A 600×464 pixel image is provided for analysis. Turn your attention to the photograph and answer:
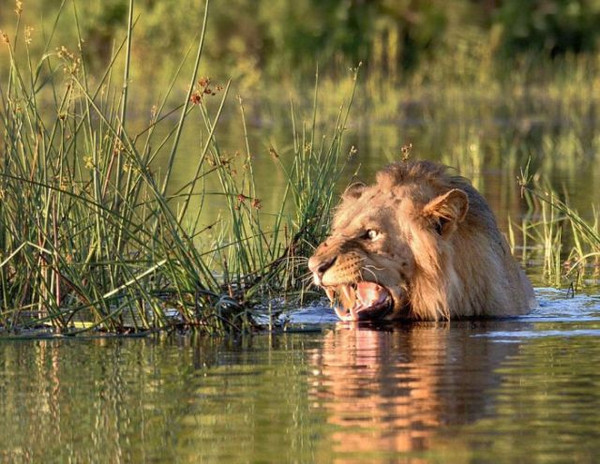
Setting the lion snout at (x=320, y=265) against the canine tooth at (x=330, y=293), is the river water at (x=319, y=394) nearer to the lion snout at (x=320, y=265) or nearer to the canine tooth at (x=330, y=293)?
the canine tooth at (x=330, y=293)

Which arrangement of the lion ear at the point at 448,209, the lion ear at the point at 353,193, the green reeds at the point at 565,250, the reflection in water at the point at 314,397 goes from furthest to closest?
the green reeds at the point at 565,250
the lion ear at the point at 353,193
the lion ear at the point at 448,209
the reflection in water at the point at 314,397

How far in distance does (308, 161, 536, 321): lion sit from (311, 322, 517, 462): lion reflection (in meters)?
0.17

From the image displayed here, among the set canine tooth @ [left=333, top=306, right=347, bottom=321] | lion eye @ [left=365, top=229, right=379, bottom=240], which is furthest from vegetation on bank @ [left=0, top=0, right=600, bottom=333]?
lion eye @ [left=365, top=229, right=379, bottom=240]

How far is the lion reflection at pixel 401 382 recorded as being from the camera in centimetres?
552

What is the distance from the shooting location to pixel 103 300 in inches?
302

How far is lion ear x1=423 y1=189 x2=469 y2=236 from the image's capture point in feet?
26.3

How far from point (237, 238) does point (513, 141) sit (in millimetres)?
11889

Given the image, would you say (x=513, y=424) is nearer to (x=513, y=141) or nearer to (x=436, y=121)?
(x=513, y=141)

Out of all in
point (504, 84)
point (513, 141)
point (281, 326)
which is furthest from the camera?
point (504, 84)

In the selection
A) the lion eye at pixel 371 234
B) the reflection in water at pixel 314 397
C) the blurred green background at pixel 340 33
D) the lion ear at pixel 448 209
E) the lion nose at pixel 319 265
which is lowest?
the reflection in water at pixel 314 397

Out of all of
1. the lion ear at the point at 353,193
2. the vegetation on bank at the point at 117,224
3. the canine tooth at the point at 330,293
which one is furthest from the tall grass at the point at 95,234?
the lion ear at the point at 353,193

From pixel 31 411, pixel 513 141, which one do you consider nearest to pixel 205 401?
pixel 31 411

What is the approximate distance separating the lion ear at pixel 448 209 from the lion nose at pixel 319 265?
0.53 meters

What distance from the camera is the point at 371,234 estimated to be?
8.12m
